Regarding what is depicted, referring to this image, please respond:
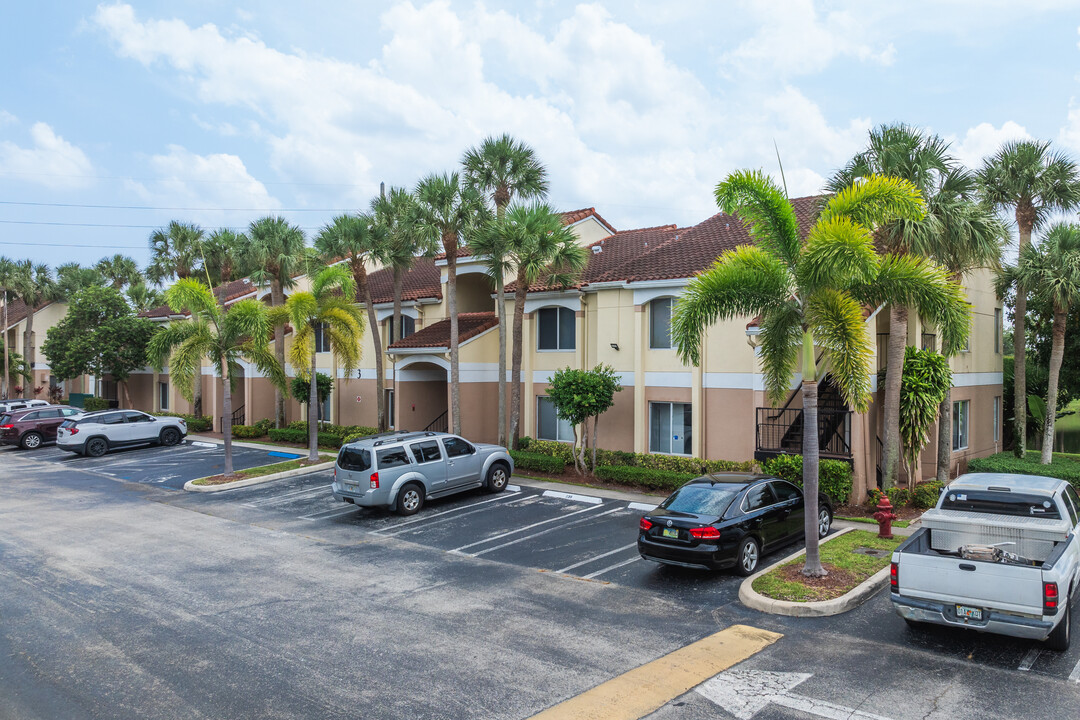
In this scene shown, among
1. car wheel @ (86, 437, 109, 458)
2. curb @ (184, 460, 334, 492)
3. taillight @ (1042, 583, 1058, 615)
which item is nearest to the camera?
taillight @ (1042, 583, 1058, 615)

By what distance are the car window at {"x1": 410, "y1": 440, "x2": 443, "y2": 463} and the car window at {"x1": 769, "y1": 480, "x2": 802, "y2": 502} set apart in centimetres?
792

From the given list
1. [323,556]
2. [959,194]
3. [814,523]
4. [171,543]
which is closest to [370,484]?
[323,556]

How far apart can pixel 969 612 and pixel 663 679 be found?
3462 mm

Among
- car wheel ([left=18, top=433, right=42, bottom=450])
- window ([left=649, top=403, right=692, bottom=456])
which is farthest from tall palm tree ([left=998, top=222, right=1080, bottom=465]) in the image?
car wheel ([left=18, top=433, right=42, bottom=450])

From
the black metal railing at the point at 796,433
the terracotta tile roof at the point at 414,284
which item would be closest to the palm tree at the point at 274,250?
the terracotta tile roof at the point at 414,284

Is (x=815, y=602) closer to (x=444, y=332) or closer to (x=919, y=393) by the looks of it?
(x=919, y=393)

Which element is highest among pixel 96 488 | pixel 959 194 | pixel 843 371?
pixel 959 194

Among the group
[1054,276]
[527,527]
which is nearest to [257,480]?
[527,527]

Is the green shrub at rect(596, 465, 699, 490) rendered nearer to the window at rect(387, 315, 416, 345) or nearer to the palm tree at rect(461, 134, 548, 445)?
the palm tree at rect(461, 134, 548, 445)

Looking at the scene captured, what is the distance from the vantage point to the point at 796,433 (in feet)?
57.8

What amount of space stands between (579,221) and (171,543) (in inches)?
699

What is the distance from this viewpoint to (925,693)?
732 centimetres

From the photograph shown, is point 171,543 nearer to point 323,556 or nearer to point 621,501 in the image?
point 323,556

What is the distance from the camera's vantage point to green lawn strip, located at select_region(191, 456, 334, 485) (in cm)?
2105
